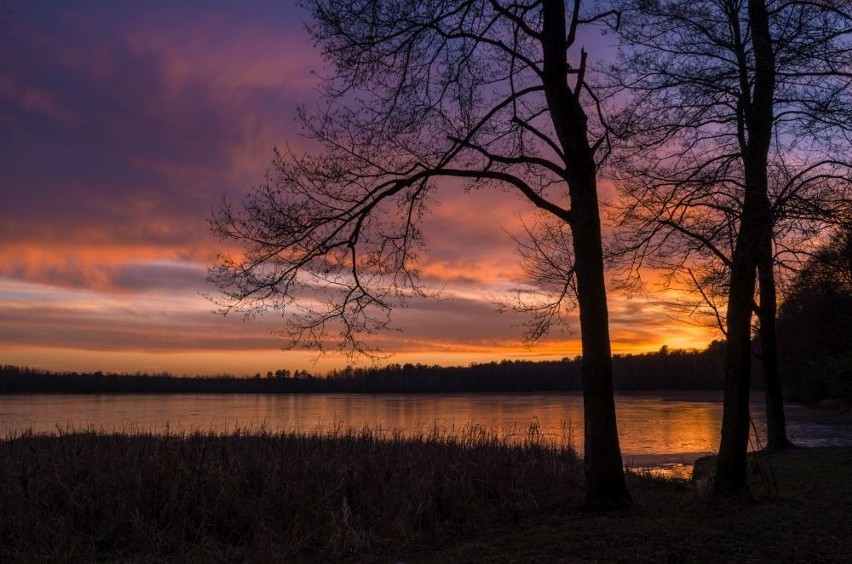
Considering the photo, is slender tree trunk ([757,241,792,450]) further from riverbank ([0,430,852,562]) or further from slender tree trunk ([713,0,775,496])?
slender tree trunk ([713,0,775,496])

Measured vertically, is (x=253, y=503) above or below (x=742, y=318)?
below

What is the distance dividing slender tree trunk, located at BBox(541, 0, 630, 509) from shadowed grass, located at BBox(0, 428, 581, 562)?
1189 mm

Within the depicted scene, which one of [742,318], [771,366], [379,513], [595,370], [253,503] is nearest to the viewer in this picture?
[595,370]

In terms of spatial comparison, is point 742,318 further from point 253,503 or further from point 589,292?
point 253,503

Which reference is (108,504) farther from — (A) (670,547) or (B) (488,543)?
(A) (670,547)

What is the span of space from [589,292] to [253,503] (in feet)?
17.7

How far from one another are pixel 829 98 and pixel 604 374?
13.7ft

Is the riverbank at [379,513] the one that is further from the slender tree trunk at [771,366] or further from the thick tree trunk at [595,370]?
the slender tree trunk at [771,366]

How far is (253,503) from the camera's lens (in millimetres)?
9750

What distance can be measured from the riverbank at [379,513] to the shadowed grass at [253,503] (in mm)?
27

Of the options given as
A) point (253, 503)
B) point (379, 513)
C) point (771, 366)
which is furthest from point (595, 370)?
point (771, 366)

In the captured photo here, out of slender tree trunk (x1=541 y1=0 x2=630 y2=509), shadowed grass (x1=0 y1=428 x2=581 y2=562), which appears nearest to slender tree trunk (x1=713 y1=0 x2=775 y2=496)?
slender tree trunk (x1=541 y1=0 x2=630 y2=509)

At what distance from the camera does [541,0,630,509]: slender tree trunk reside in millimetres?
8930

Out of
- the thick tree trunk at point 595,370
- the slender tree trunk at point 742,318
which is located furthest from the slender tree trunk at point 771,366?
the thick tree trunk at point 595,370
